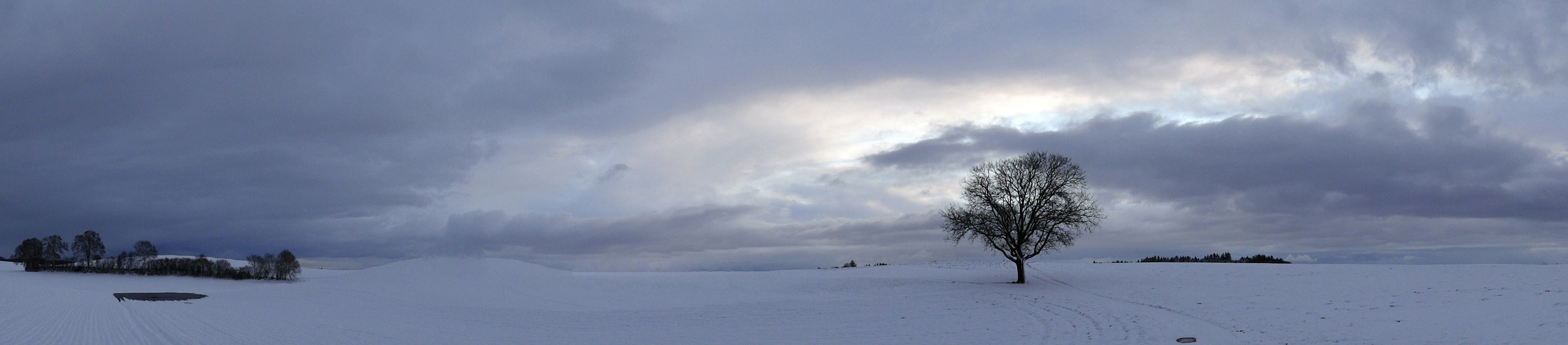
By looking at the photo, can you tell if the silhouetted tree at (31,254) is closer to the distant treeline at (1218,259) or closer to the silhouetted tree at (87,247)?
the silhouetted tree at (87,247)

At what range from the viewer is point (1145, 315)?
21375 mm

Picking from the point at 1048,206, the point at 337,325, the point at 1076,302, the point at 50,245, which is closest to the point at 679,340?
the point at 337,325

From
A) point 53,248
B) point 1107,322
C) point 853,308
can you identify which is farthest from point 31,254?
point 1107,322

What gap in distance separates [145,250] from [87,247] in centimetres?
720

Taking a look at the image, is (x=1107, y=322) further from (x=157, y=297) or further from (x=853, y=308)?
(x=157, y=297)

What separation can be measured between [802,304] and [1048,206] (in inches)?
529

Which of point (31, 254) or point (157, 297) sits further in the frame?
point (31, 254)

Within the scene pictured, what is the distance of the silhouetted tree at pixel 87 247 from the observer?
74.0 m

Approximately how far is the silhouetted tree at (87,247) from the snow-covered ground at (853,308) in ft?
128

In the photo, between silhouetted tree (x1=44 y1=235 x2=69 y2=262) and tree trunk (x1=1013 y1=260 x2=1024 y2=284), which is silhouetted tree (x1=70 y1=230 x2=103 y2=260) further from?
tree trunk (x1=1013 y1=260 x2=1024 y2=284)

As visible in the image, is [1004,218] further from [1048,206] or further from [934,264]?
[934,264]

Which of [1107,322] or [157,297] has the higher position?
[1107,322]

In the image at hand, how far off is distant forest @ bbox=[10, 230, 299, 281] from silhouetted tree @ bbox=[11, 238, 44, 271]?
6 centimetres

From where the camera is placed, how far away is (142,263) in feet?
230
